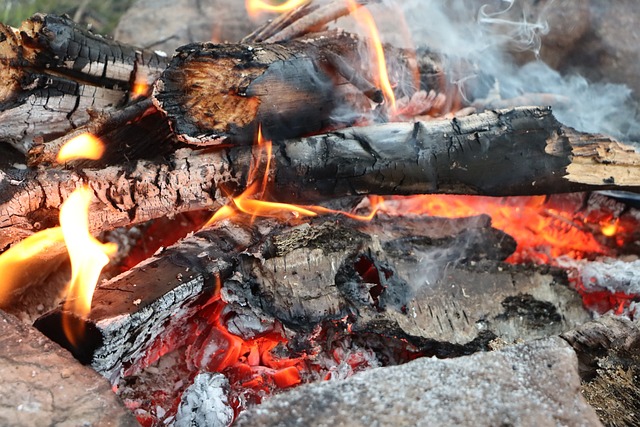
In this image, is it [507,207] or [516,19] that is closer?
[507,207]

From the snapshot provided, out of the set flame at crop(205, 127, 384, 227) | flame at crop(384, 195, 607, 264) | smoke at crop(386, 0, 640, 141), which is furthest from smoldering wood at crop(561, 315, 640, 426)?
smoke at crop(386, 0, 640, 141)

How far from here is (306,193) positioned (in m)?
2.39

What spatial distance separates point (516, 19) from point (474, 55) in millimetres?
602

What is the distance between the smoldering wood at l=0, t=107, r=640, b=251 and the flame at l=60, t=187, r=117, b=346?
14 cm

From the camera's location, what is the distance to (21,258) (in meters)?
2.14

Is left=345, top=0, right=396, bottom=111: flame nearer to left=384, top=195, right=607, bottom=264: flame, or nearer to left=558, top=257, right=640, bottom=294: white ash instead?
left=384, top=195, right=607, bottom=264: flame

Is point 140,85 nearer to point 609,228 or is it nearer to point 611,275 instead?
point 611,275

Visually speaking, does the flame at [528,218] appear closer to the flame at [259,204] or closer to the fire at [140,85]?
the flame at [259,204]

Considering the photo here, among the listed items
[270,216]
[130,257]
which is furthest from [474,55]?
[130,257]

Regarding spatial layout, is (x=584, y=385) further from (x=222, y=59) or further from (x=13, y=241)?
(x=13, y=241)

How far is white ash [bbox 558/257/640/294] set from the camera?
2.45 m

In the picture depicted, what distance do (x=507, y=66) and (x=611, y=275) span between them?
5.42 ft

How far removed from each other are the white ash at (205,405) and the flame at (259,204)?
71 centimetres

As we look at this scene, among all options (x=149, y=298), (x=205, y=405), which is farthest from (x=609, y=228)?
(x=149, y=298)
